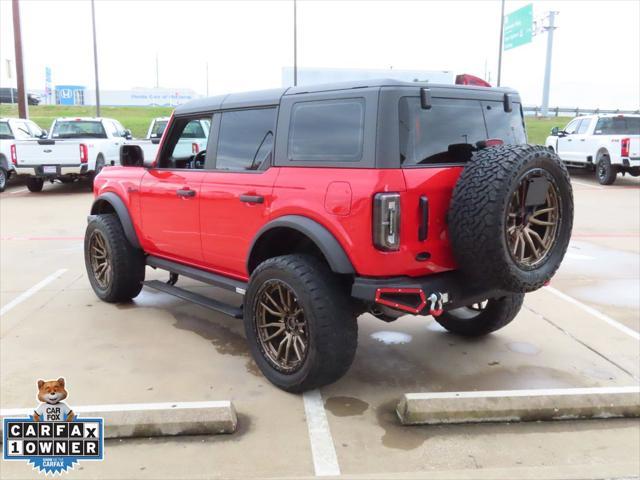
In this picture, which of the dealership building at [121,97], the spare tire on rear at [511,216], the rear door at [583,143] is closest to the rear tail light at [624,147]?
the rear door at [583,143]

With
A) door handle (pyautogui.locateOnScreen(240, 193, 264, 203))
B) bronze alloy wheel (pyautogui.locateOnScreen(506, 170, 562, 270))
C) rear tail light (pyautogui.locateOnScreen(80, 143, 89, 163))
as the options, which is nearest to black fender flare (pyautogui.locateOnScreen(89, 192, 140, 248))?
door handle (pyautogui.locateOnScreen(240, 193, 264, 203))

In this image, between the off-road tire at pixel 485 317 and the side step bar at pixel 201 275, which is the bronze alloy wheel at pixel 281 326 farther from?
the off-road tire at pixel 485 317

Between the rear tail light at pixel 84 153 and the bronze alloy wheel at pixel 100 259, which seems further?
the rear tail light at pixel 84 153

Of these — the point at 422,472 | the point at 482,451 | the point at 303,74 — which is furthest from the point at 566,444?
the point at 303,74

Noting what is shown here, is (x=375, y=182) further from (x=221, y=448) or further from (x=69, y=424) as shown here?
(x=69, y=424)

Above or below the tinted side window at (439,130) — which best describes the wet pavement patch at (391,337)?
below

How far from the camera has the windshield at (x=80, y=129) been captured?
16.1 meters

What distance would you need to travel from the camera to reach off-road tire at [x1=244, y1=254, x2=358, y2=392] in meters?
3.52

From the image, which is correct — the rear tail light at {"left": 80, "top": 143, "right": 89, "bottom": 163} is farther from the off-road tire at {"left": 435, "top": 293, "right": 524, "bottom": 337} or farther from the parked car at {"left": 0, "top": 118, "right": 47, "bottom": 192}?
the off-road tire at {"left": 435, "top": 293, "right": 524, "bottom": 337}

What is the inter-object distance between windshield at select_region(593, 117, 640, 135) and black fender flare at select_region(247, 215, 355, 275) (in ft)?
48.7

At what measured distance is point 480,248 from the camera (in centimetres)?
332

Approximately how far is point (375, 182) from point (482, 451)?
1.54 metres

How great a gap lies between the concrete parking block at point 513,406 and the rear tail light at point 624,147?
13.1 meters

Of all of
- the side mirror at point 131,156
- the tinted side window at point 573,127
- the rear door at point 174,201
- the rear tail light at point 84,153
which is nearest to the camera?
the rear door at point 174,201
